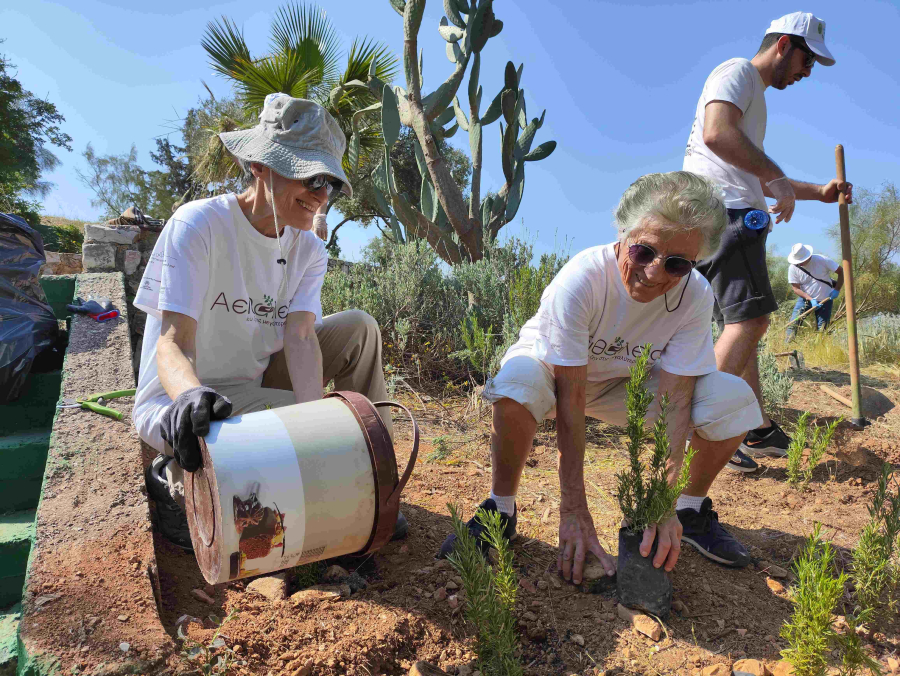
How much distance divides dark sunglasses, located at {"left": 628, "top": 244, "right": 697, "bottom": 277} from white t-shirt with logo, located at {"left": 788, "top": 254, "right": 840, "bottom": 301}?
23.1ft

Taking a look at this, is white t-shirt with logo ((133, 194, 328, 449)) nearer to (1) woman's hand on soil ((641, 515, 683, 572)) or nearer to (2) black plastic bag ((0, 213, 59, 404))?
(2) black plastic bag ((0, 213, 59, 404))

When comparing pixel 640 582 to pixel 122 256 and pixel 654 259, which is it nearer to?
pixel 654 259

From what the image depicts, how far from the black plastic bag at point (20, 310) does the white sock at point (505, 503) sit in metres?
2.51

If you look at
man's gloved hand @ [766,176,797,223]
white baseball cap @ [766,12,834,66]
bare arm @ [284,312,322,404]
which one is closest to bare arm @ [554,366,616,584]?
bare arm @ [284,312,322,404]

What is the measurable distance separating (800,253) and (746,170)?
573 cm

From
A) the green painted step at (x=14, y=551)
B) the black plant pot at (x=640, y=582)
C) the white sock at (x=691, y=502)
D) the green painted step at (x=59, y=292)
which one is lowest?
the green painted step at (x=14, y=551)

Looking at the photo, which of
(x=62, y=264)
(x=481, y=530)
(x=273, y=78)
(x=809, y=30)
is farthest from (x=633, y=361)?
(x=273, y=78)

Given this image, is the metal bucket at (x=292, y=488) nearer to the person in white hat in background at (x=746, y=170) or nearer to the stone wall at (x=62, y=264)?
the person in white hat in background at (x=746, y=170)

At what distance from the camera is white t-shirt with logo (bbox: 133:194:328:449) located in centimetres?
196

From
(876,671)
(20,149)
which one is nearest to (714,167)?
(876,671)

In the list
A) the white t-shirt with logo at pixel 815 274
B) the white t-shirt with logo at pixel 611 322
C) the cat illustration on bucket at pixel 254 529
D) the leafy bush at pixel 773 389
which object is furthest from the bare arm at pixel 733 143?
the white t-shirt with logo at pixel 815 274

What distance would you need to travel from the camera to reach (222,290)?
2.14m

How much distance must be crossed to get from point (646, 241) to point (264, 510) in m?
1.37

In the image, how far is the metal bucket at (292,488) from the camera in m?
1.41
